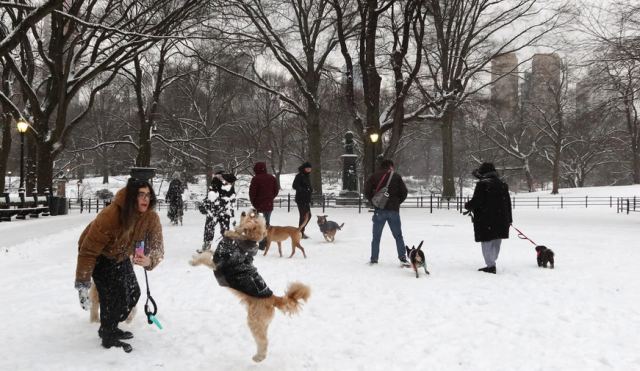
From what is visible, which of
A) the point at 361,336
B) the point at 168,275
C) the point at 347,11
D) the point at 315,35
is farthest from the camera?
the point at 315,35

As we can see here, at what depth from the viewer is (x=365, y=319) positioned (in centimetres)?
543

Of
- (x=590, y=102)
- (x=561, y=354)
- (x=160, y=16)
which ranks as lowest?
(x=561, y=354)

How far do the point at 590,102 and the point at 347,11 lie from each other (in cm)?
1275

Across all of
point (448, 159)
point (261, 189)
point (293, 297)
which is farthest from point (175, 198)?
point (448, 159)

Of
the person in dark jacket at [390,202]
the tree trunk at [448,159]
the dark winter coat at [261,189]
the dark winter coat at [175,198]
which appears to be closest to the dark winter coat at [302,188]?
the dark winter coat at [261,189]

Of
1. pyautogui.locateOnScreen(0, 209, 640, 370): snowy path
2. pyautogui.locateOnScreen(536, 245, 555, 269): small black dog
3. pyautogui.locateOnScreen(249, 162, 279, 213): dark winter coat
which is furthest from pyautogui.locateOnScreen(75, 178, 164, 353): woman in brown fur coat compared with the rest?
pyautogui.locateOnScreen(536, 245, 555, 269): small black dog

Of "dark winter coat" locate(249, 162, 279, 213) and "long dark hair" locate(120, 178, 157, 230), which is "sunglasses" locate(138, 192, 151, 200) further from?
"dark winter coat" locate(249, 162, 279, 213)

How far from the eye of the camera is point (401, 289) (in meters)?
6.84

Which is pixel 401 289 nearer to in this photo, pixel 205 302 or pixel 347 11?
pixel 205 302

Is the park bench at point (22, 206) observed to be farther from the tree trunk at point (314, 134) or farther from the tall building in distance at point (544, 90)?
the tall building in distance at point (544, 90)

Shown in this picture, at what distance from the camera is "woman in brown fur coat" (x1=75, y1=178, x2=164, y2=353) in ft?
13.2

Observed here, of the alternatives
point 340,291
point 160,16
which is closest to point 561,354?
point 340,291

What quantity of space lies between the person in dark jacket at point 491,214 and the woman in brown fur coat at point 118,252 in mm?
5507

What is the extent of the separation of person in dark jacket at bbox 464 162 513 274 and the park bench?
18814mm
